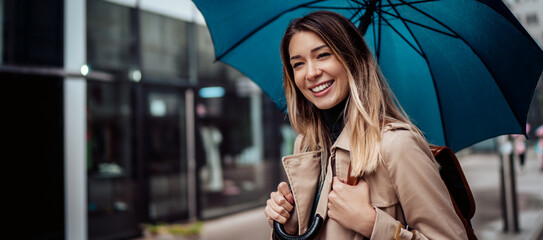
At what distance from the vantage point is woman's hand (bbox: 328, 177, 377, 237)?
127 cm

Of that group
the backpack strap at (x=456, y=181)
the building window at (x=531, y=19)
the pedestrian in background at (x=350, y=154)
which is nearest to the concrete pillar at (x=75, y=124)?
the pedestrian in background at (x=350, y=154)

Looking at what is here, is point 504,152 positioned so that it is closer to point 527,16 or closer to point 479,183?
point 479,183

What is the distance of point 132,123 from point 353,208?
17.3 feet

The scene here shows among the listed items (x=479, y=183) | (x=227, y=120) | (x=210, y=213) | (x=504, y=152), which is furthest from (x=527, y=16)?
(x=210, y=213)

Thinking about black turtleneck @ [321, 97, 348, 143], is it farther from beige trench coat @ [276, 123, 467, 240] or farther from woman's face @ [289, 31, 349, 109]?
beige trench coat @ [276, 123, 467, 240]

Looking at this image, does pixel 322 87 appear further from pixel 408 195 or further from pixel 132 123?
pixel 132 123

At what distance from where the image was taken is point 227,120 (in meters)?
7.30

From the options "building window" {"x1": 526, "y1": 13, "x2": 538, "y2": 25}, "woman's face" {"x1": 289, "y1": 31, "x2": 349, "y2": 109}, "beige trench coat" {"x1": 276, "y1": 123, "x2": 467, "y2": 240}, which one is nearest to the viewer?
"beige trench coat" {"x1": 276, "y1": 123, "x2": 467, "y2": 240}

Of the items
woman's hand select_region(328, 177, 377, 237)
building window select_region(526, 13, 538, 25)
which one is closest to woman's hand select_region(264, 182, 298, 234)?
woman's hand select_region(328, 177, 377, 237)

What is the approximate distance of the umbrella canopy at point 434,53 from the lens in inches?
66.2

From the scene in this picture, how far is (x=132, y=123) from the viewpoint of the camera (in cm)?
593

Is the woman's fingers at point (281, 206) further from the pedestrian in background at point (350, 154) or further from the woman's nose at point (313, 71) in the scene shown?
the woman's nose at point (313, 71)

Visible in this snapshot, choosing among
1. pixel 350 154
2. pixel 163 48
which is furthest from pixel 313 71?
pixel 163 48

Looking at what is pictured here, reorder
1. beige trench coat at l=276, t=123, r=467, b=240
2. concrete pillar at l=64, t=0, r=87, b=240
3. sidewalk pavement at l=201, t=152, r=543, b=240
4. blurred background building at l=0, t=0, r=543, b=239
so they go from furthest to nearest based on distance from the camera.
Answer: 1. sidewalk pavement at l=201, t=152, r=543, b=240
2. concrete pillar at l=64, t=0, r=87, b=240
3. blurred background building at l=0, t=0, r=543, b=239
4. beige trench coat at l=276, t=123, r=467, b=240
